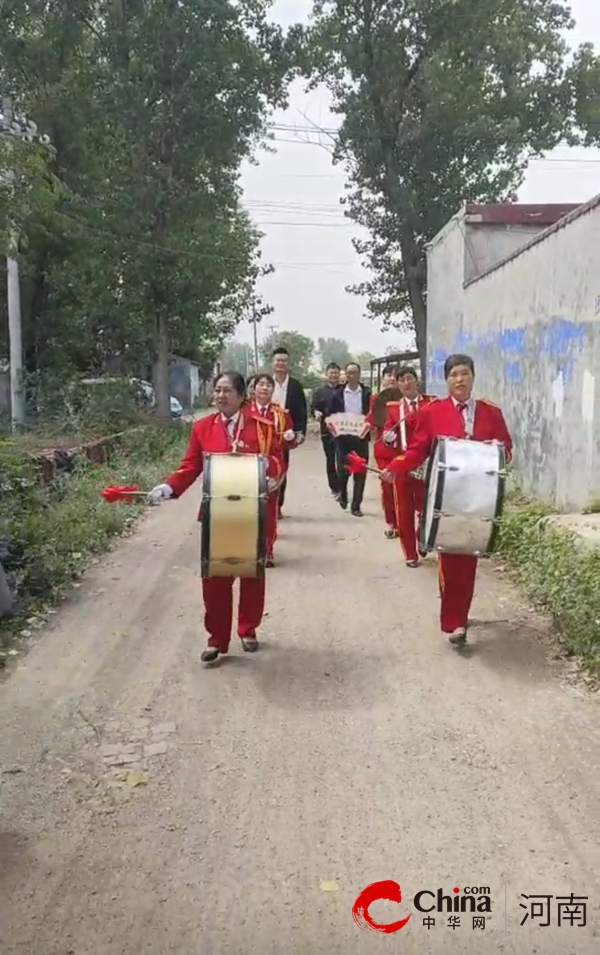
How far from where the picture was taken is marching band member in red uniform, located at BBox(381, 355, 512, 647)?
20.1 feet

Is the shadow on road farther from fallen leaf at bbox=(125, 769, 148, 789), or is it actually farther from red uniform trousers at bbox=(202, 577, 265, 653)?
fallen leaf at bbox=(125, 769, 148, 789)

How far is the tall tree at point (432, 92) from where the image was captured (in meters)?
27.3

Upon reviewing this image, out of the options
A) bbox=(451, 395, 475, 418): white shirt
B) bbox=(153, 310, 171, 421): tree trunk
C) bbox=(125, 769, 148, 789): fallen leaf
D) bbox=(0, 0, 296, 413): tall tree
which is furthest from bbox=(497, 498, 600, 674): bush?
bbox=(153, 310, 171, 421): tree trunk

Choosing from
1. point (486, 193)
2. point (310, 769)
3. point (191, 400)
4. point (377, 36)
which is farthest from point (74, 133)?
point (191, 400)

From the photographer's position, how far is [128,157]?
2556 cm

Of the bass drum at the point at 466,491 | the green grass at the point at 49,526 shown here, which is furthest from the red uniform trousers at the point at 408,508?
the green grass at the point at 49,526

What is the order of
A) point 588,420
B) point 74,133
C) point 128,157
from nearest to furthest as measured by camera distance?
1. point 588,420
2. point 74,133
3. point 128,157

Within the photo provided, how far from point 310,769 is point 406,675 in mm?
1384

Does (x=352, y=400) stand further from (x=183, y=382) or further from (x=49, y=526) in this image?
(x=183, y=382)

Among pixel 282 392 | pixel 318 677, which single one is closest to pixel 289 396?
pixel 282 392

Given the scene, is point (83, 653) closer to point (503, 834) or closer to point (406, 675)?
point (406, 675)

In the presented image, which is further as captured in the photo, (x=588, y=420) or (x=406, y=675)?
(x=588, y=420)

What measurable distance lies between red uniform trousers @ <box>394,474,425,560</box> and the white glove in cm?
263

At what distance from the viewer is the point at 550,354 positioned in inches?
412
